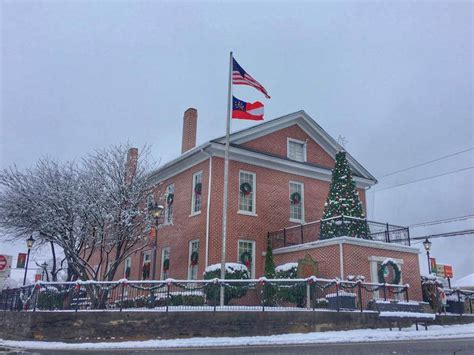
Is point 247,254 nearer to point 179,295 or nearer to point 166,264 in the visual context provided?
point 166,264

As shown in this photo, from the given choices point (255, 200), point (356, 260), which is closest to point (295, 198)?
point (255, 200)

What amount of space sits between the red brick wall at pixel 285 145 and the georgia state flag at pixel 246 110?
447 centimetres

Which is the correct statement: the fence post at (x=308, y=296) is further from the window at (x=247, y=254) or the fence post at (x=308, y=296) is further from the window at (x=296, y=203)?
the window at (x=296, y=203)

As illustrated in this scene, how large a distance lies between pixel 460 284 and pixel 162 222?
3899cm

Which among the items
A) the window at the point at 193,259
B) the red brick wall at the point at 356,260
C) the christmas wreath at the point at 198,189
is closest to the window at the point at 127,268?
the window at the point at 193,259

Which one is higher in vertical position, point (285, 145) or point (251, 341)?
point (285, 145)

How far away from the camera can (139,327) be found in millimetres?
13219

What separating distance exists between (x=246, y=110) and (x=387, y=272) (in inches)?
358

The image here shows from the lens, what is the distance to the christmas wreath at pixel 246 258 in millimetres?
21562

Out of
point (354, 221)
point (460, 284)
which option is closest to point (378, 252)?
point (354, 221)

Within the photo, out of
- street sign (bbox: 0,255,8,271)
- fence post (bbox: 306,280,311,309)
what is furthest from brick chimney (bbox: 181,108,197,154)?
fence post (bbox: 306,280,311,309)

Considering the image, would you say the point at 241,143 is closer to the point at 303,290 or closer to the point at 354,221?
the point at 354,221

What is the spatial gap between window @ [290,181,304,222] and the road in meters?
11.9

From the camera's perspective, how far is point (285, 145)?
82.9ft
